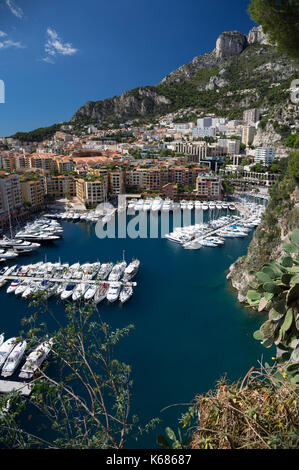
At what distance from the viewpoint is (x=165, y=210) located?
80.5 feet

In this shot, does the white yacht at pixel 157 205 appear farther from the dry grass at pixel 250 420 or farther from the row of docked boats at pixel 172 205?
the dry grass at pixel 250 420

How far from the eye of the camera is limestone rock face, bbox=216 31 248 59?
74062 millimetres

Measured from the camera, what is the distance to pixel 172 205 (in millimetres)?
25406

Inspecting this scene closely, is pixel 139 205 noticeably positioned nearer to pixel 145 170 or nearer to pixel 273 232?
pixel 145 170

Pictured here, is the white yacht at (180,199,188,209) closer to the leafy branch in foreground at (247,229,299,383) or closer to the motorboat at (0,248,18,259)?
the motorboat at (0,248,18,259)

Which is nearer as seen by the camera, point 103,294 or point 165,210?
point 103,294

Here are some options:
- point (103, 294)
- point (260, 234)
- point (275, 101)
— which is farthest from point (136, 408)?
point (275, 101)

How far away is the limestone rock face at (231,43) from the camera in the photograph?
2916 inches

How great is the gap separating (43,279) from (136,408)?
7.54m

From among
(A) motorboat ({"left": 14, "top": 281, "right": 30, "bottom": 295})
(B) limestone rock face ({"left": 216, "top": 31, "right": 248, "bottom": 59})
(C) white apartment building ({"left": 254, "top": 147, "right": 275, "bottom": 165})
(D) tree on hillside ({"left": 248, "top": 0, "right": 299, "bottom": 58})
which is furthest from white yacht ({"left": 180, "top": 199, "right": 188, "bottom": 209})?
(B) limestone rock face ({"left": 216, "top": 31, "right": 248, "bottom": 59})

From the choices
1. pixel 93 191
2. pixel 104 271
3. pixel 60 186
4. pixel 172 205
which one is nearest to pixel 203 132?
pixel 172 205

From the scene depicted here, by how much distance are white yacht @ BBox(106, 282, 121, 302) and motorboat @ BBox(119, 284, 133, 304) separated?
0.56 ft

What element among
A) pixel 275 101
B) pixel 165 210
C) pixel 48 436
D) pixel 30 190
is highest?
pixel 275 101

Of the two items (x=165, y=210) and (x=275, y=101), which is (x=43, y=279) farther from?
(x=275, y=101)
